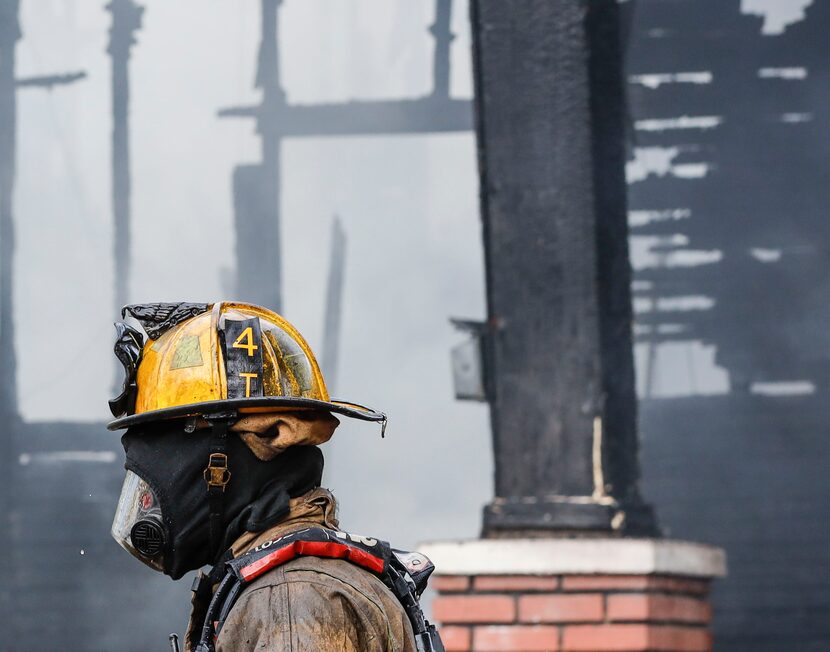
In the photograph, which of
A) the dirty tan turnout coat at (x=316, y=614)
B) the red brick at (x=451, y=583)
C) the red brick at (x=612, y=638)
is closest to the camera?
the dirty tan turnout coat at (x=316, y=614)

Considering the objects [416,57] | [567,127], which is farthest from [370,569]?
[416,57]

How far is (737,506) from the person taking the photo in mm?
8984

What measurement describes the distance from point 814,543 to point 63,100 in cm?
463

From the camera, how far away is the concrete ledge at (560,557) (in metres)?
4.28

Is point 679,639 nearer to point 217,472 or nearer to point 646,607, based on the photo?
point 646,607

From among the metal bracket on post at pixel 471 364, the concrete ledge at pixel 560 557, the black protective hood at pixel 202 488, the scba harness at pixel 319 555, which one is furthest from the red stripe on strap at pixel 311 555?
the metal bracket on post at pixel 471 364

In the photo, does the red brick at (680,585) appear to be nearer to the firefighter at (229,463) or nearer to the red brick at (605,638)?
the red brick at (605,638)

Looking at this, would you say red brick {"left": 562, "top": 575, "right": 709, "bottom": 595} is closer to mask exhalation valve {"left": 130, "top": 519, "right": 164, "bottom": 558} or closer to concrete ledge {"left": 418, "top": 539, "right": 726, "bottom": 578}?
concrete ledge {"left": 418, "top": 539, "right": 726, "bottom": 578}

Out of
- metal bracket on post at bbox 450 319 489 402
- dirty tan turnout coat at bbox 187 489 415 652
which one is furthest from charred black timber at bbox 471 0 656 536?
dirty tan turnout coat at bbox 187 489 415 652

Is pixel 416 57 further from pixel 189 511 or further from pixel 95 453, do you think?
pixel 189 511

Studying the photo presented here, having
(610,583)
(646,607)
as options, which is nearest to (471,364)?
(610,583)

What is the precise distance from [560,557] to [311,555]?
2292 millimetres

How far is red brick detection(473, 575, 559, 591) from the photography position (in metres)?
4.32

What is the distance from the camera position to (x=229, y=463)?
221cm
